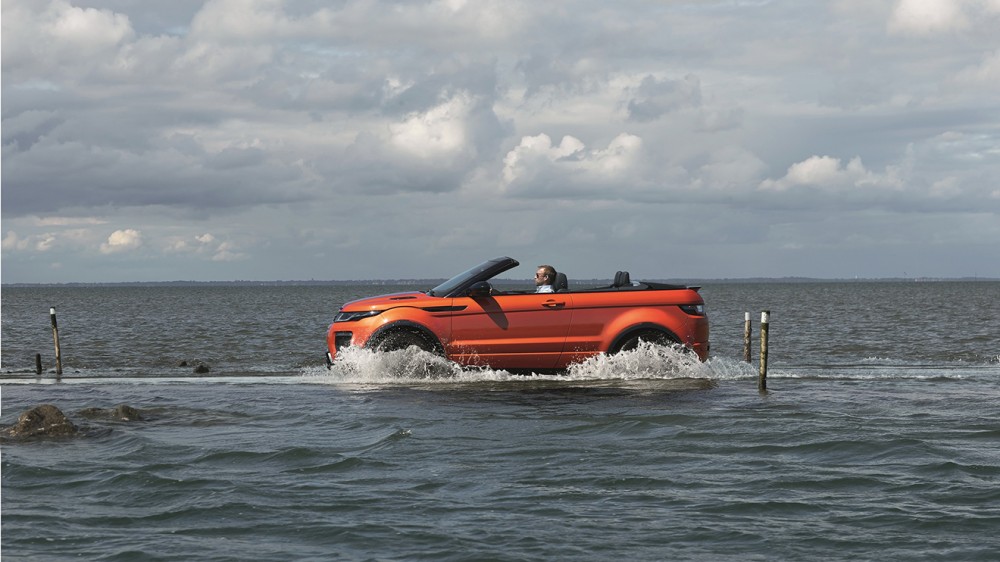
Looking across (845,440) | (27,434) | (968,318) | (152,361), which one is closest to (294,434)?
(27,434)

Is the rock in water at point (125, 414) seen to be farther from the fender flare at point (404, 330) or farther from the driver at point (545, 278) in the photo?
the driver at point (545, 278)

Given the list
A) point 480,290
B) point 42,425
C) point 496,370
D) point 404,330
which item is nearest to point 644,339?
point 496,370

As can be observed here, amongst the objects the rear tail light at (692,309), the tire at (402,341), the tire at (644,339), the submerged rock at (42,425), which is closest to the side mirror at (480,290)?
the tire at (402,341)

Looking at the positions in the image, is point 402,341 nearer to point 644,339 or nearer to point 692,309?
point 644,339

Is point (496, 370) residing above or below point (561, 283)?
below

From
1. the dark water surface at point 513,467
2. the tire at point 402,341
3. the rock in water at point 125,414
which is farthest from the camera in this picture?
the tire at point 402,341

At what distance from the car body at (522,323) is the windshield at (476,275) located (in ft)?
0.29

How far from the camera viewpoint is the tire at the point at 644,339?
1511 centimetres

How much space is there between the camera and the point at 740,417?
40.9ft

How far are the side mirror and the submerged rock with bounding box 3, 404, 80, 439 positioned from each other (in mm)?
5599

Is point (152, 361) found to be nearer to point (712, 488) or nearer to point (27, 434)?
point (27, 434)

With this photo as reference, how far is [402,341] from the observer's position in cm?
1516

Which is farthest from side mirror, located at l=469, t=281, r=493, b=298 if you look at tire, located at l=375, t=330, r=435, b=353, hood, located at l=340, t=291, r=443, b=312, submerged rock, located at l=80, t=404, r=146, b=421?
submerged rock, located at l=80, t=404, r=146, b=421

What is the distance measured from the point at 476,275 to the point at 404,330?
4.19ft
